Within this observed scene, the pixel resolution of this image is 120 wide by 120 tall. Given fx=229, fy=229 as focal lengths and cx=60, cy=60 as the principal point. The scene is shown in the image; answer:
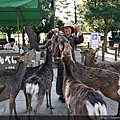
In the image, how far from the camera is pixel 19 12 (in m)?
7.10

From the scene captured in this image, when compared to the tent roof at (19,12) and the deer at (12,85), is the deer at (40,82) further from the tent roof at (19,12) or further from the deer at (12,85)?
the tent roof at (19,12)

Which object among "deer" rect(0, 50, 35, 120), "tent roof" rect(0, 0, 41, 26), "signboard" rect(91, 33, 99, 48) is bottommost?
"deer" rect(0, 50, 35, 120)

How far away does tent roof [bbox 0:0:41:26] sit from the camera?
5449mm

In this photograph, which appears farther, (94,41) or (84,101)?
(94,41)

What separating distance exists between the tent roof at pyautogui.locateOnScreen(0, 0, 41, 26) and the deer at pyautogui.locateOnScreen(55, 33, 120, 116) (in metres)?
1.34

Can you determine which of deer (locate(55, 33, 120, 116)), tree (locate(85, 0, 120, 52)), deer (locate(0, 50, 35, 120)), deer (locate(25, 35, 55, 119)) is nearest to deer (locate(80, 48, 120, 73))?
deer (locate(55, 33, 120, 116))

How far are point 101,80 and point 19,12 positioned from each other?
3.84m

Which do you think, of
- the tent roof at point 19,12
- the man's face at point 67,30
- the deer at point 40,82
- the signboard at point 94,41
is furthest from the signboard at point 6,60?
the signboard at point 94,41

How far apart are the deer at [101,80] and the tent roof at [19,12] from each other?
134 centimetres

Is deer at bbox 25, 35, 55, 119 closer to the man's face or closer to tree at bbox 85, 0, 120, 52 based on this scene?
the man's face

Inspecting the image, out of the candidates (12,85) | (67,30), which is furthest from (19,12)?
(12,85)

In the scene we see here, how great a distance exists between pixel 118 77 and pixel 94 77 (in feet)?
1.56

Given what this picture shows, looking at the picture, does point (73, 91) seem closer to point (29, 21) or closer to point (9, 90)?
point (9, 90)

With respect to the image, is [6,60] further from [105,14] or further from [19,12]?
[105,14]
